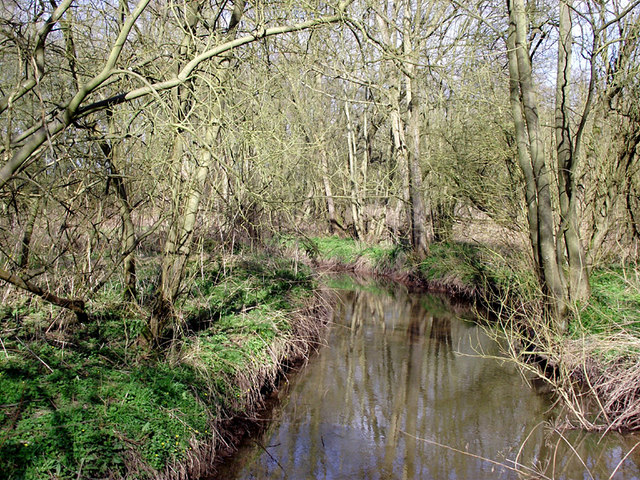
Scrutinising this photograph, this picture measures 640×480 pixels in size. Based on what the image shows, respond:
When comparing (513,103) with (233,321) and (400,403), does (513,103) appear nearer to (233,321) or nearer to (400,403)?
(400,403)

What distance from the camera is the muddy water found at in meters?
5.80

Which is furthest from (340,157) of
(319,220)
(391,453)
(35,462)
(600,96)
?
(35,462)

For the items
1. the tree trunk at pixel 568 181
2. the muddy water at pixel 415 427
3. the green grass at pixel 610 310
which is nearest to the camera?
the muddy water at pixel 415 427

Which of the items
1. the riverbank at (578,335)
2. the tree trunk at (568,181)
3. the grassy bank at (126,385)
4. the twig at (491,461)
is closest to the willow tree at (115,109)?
the grassy bank at (126,385)

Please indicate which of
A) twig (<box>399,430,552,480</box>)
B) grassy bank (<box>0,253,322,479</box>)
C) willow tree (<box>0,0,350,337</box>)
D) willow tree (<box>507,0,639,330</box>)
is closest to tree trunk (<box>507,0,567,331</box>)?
willow tree (<box>507,0,639,330</box>)

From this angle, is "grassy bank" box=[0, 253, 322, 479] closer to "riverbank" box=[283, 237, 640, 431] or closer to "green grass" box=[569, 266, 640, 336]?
"riverbank" box=[283, 237, 640, 431]

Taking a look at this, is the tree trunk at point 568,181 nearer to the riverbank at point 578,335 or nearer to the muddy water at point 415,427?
the riverbank at point 578,335

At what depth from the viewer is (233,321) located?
8.12m

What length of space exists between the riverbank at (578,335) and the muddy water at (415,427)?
397mm

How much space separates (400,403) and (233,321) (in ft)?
8.71

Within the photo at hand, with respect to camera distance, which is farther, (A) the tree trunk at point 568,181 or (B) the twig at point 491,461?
(A) the tree trunk at point 568,181

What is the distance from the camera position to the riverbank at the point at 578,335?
6.51 metres

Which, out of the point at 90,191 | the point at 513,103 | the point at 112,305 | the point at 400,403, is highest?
the point at 513,103

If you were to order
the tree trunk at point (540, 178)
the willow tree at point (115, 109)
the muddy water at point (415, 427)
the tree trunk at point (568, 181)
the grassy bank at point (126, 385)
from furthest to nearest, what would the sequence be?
the tree trunk at point (568, 181) → the tree trunk at point (540, 178) → the muddy water at point (415, 427) → the willow tree at point (115, 109) → the grassy bank at point (126, 385)
